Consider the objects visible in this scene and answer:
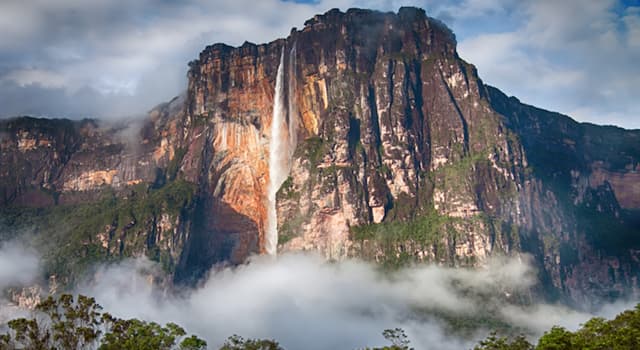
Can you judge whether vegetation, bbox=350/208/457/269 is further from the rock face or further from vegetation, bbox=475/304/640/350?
vegetation, bbox=475/304/640/350

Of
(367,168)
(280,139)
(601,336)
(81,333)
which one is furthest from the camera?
(280,139)

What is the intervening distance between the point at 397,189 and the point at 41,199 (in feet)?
300

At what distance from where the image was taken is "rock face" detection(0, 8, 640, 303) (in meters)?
156

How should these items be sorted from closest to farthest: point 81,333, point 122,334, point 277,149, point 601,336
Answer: point 81,333 → point 601,336 → point 122,334 → point 277,149

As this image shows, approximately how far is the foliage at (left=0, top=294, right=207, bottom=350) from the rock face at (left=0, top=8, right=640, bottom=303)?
83.7 meters

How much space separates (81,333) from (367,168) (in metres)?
102

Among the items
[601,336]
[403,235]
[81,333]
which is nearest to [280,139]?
[403,235]

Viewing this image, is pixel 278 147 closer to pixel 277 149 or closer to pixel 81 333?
pixel 277 149

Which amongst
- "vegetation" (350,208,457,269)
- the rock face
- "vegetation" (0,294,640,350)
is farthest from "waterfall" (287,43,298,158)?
"vegetation" (0,294,640,350)

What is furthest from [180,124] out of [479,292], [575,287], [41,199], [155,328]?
[155,328]

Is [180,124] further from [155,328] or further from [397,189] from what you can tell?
[155,328]

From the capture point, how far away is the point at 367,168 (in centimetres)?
16188

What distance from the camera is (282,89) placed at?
175750 mm

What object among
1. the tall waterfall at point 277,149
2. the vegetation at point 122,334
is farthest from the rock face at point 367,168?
the vegetation at point 122,334
